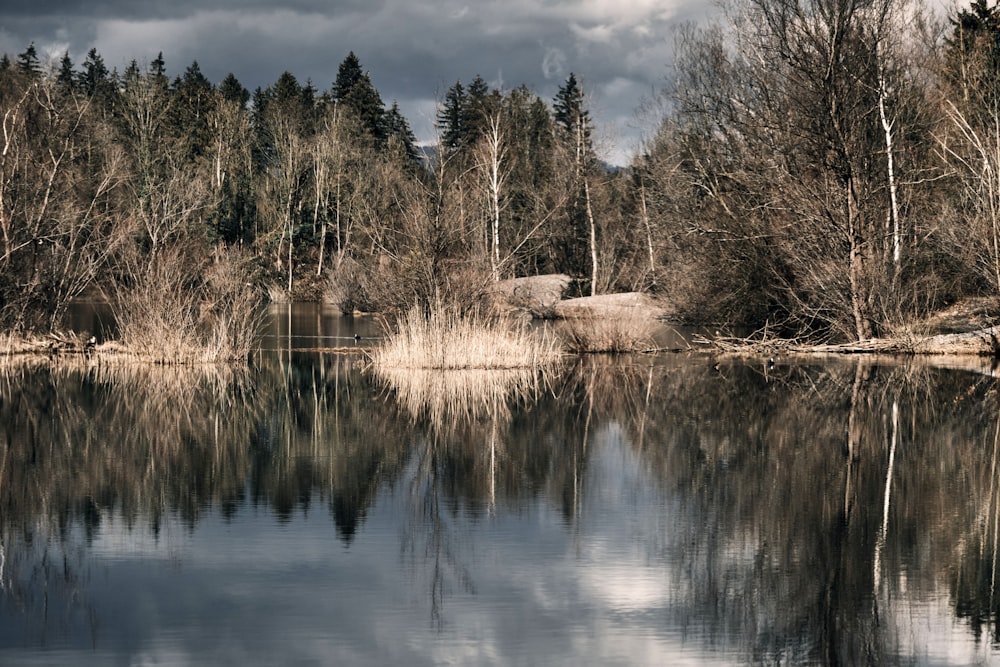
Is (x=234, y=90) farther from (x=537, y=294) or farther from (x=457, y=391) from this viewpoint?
(x=457, y=391)

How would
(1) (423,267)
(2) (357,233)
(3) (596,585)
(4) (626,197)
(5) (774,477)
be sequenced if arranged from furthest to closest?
(2) (357,233)
(4) (626,197)
(1) (423,267)
(5) (774,477)
(3) (596,585)

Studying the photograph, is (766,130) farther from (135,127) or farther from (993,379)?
(135,127)

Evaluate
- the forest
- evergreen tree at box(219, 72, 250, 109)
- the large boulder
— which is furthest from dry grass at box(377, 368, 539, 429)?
evergreen tree at box(219, 72, 250, 109)

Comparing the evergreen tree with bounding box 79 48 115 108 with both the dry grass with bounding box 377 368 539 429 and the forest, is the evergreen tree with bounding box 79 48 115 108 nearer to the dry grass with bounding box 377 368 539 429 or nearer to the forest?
the forest

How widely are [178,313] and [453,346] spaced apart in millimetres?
5271

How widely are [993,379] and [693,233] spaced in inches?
511

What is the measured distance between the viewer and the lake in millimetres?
6441

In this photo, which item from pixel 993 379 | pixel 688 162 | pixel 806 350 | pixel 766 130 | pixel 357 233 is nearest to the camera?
pixel 993 379

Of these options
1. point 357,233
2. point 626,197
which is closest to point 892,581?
point 626,197

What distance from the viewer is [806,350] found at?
27719 millimetres

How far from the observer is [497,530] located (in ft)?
30.2

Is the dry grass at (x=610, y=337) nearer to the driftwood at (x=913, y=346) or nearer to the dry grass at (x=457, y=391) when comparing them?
the driftwood at (x=913, y=346)

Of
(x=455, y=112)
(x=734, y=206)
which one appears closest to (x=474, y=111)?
(x=455, y=112)

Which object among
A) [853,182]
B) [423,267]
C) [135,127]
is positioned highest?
[135,127]
